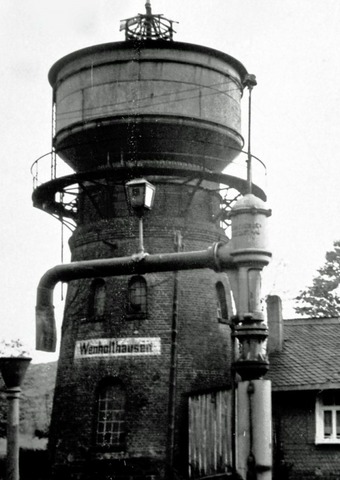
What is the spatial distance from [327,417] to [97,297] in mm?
7077

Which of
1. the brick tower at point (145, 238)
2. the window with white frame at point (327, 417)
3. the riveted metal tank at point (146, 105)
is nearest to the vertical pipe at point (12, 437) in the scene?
the brick tower at point (145, 238)

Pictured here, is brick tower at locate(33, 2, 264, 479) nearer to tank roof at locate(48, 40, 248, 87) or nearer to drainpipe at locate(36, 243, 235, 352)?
tank roof at locate(48, 40, 248, 87)

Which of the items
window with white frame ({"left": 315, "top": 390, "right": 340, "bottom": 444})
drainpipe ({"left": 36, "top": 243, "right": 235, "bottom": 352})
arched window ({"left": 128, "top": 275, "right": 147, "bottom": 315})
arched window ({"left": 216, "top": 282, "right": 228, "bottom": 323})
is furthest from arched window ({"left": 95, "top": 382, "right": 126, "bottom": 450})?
drainpipe ({"left": 36, "top": 243, "right": 235, "bottom": 352})

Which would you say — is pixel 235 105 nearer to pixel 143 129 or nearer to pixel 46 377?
pixel 143 129

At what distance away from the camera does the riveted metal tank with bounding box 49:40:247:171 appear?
2334 cm

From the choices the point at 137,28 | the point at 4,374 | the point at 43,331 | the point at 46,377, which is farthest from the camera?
the point at 46,377

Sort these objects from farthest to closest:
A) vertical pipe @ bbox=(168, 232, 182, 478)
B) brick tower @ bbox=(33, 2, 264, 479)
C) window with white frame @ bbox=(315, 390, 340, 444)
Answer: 1. brick tower @ bbox=(33, 2, 264, 479)
2. vertical pipe @ bbox=(168, 232, 182, 478)
3. window with white frame @ bbox=(315, 390, 340, 444)

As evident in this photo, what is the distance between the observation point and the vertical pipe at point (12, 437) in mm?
10789

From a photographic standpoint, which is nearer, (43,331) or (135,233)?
(43,331)

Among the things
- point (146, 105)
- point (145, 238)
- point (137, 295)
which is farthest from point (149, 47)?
point (137, 295)

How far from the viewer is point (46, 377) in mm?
75125

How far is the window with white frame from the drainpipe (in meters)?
13.1

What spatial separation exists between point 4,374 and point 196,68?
14.7 meters

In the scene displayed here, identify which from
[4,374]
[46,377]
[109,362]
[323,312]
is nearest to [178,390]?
[109,362]
